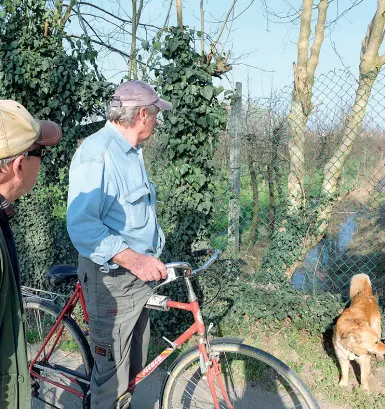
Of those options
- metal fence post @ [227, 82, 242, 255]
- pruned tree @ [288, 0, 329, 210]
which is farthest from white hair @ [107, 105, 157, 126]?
pruned tree @ [288, 0, 329, 210]

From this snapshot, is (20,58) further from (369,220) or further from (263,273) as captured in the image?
(369,220)

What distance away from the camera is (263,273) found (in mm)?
4910

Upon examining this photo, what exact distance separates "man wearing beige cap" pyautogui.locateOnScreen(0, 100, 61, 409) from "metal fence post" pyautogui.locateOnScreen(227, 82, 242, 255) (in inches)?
132

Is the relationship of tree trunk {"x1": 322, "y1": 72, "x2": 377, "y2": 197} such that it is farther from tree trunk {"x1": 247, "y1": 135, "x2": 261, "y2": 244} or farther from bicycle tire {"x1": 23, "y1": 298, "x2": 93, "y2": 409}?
bicycle tire {"x1": 23, "y1": 298, "x2": 93, "y2": 409}

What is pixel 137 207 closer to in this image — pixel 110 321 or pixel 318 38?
pixel 110 321

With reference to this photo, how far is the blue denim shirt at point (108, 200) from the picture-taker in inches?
99.3

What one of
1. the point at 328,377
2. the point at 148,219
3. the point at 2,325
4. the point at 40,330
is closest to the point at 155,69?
the point at 148,219

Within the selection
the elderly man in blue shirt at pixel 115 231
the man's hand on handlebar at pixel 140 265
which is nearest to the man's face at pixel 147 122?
the elderly man in blue shirt at pixel 115 231

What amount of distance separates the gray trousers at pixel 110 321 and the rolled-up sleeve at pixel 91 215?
211 millimetres

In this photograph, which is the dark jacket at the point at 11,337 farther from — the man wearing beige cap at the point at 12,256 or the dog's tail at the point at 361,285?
the dog's tail at the point at 361,285

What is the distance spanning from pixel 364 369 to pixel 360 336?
11.5 inches

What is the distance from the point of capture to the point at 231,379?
3178 millimetres

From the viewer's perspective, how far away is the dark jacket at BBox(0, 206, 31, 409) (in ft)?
4.98

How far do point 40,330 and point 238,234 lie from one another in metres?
2.21
